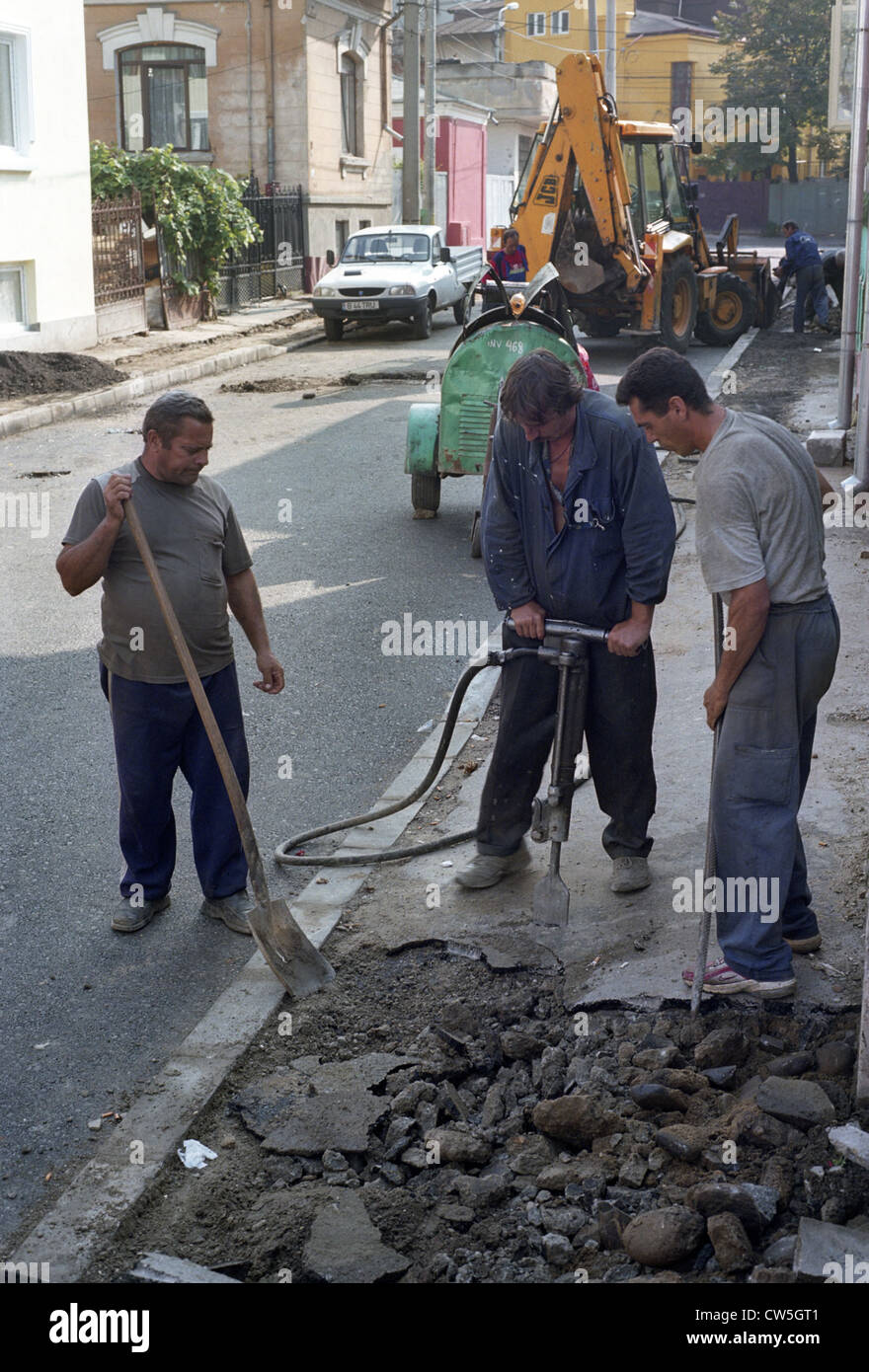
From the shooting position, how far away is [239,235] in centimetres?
2408

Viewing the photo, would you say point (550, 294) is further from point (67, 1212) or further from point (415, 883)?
point (67, 1212)

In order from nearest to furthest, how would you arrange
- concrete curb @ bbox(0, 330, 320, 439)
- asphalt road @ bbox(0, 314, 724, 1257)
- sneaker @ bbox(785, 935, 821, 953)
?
asphalt road @ bbox(0, 314, 724, 1257) < sneaker @ bbox(785, 935, 821, 953) < concrete curb @ bbox(0, 330, 320, 439)

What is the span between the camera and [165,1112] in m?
3.97

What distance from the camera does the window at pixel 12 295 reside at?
18.5 m

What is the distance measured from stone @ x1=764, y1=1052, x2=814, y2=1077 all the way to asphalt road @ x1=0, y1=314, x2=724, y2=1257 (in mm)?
A: 1762

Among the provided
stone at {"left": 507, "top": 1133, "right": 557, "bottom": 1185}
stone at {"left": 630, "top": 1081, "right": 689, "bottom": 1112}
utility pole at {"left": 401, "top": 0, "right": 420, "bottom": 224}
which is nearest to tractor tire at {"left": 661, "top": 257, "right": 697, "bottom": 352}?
utility pole at {"left": 401, "top": 0, "right": 420, "bottom": 224}

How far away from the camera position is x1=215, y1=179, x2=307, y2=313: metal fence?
86.4 feet

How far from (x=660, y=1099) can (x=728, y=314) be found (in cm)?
2106

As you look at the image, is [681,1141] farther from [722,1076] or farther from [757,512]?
[757,512]

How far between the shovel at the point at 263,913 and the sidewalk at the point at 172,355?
11.3 metres

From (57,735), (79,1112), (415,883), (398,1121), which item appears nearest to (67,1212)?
(79,1112)

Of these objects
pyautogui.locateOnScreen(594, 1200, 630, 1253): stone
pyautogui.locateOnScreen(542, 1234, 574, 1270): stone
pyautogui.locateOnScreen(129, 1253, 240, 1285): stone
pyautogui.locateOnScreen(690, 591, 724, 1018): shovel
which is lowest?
pyautogui.locateOnScreen(129, 1253, 240, 1285): stone

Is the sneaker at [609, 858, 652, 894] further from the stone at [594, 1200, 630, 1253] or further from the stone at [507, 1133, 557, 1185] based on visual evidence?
the stone at [594, 1200, 630, 1253]
